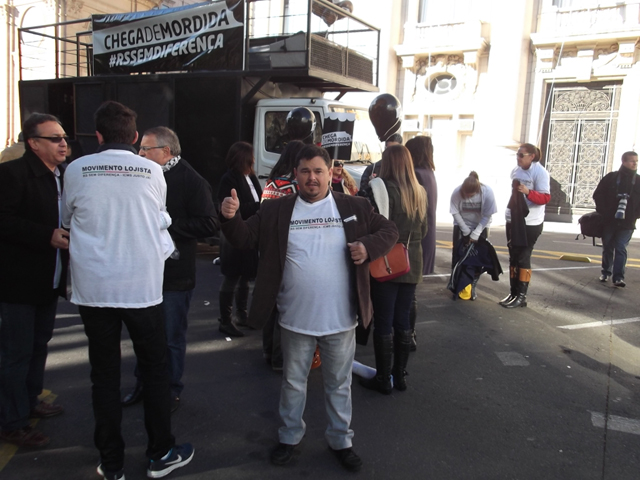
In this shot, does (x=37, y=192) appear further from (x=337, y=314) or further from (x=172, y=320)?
(x=337, y=314)

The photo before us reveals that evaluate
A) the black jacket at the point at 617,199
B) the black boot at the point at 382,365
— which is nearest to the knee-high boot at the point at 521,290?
the black jacket at the point at 617,199

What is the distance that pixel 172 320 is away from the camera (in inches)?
131

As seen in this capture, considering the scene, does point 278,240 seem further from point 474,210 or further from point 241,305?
point 474,210

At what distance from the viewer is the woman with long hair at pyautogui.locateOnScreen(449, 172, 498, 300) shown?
6.00 m

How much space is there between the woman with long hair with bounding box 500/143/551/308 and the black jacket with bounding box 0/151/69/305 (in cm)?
475

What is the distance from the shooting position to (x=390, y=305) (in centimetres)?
363

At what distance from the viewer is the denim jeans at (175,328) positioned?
3279 mm

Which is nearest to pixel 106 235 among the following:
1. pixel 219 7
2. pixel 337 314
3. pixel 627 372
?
pixel 337 314

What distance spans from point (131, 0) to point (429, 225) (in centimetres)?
2234

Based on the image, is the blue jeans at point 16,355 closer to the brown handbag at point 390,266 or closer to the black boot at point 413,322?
the brown handbag at point 390,266

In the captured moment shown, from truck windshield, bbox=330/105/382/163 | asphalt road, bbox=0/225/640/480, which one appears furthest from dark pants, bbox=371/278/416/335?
truck windshield, bbox=330/105/382/163

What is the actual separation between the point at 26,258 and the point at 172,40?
286 inches

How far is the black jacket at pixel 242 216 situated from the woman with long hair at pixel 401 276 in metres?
1.38

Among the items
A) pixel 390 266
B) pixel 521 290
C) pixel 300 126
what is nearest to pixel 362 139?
pixel 521 290
